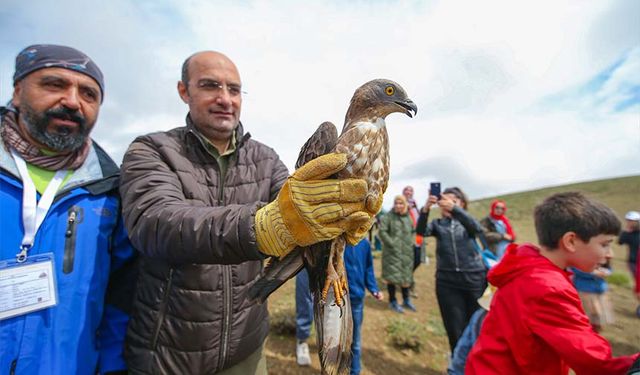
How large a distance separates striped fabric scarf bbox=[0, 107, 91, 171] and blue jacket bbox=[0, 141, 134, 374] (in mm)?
74

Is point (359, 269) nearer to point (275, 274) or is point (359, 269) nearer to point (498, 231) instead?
point (275, 274)

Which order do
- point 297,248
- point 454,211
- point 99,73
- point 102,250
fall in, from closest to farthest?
point 297,248, point 102,250, point 99,73, point 454,211

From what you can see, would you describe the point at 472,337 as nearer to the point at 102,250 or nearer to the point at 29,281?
the point at 102,250

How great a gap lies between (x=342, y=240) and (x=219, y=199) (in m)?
1.08

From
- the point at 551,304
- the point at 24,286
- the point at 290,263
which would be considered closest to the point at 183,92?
the point at 24,286

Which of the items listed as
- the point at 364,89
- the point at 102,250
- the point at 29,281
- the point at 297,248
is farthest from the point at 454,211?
the point at 29,281

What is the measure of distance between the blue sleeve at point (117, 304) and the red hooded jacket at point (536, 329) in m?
3.08

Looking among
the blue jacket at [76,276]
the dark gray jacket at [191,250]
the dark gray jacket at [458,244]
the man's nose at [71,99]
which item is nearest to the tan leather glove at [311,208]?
the dark gray jacket at [191,250]

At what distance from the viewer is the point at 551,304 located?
88.7 inches

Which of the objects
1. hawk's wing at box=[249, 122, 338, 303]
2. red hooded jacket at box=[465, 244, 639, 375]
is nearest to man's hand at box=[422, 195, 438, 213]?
red hooded jacket at box=[465, 244, 639, 375]

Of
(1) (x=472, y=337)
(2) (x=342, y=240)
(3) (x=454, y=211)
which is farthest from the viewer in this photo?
(3) (x=454, y=211)

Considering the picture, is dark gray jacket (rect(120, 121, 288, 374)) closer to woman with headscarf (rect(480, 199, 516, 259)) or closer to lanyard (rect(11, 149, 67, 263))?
lanyard (rect(11, 149, 67, 263))

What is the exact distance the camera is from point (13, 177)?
78.5 inches

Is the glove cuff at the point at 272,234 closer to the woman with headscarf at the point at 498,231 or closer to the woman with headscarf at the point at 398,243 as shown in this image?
the woman with headscarf at the point at 398,243
